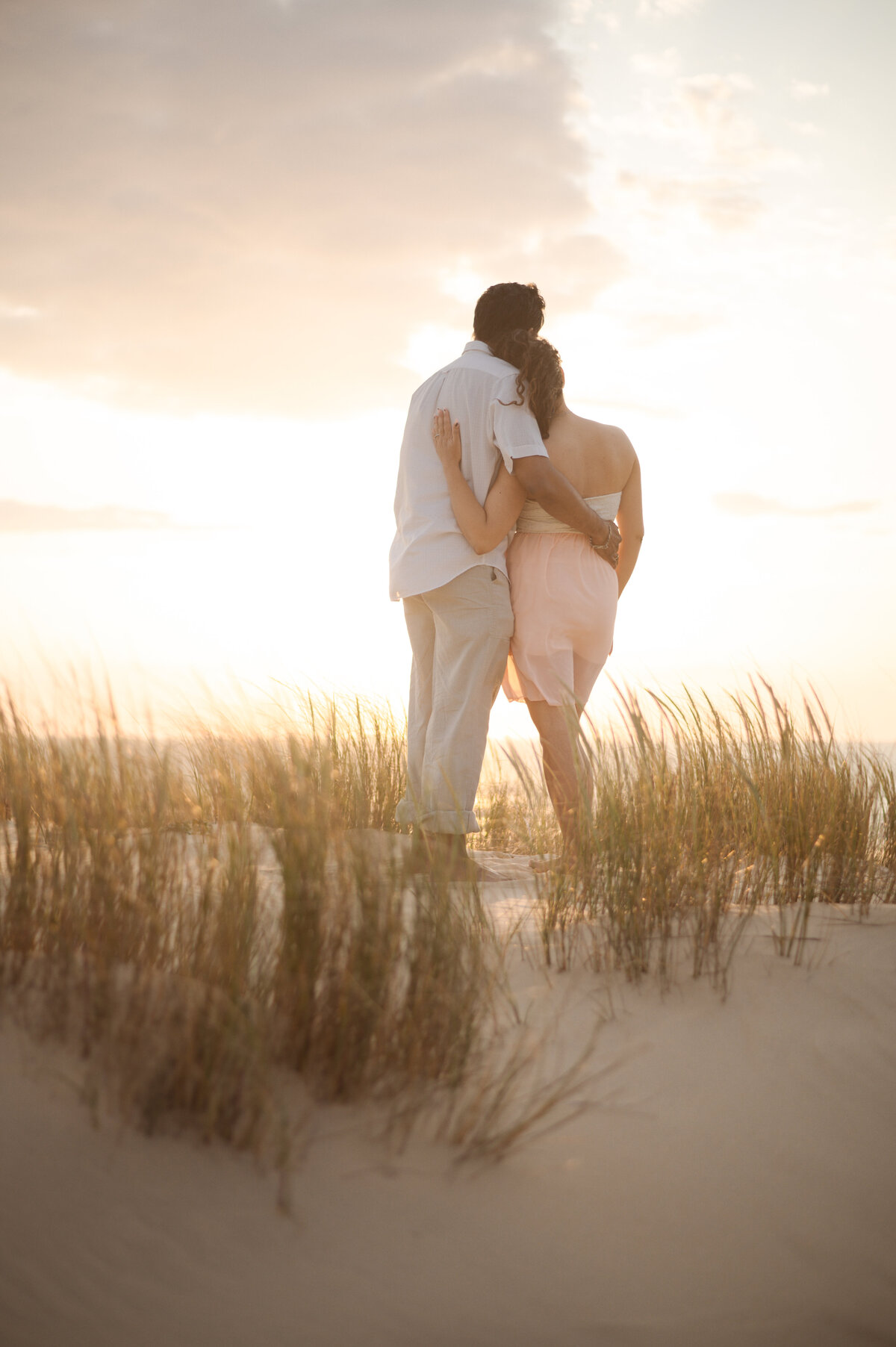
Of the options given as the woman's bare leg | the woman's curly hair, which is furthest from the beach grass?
the woman's curly hair

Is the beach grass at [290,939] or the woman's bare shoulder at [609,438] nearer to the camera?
the beach grass at [290,939]

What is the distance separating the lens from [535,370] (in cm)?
317

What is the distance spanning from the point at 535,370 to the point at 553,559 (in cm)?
67

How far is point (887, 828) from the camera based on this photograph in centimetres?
316

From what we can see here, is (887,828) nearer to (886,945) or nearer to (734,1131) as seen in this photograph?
(886,945)

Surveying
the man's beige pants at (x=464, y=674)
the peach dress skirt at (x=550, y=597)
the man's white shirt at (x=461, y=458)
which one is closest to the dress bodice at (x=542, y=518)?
the peach dress skirt at (x=550, y=597)

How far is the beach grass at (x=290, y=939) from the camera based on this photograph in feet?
4.85

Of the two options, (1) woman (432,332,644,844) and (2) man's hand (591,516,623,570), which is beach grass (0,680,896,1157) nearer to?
(1) woman (432,332,644,844)

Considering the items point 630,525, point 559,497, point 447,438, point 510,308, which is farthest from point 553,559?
point 510,308

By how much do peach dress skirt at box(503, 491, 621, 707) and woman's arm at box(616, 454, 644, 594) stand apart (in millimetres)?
140

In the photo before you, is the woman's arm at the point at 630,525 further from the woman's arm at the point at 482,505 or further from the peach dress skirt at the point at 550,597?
the woman's arm at the point at 482,505

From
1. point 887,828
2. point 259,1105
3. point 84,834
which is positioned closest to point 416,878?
point 259,1105

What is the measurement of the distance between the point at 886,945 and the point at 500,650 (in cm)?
152

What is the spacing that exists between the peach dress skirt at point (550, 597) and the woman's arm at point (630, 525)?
0.46 feet
